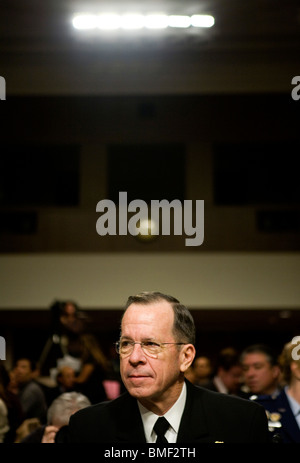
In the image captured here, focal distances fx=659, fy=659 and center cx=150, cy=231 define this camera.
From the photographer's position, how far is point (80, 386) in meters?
4.03

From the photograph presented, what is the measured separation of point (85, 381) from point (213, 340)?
24.0 ft

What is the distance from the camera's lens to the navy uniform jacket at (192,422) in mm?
1652

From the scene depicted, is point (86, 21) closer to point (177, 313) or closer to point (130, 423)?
point (177, 313)

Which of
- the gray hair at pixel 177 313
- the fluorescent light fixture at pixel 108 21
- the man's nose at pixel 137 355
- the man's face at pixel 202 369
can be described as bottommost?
the man's nose at pixel 137 355

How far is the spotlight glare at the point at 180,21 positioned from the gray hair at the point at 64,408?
4.58 m

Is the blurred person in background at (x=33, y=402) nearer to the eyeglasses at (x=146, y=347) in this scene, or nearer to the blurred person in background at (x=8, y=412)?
the blurred person in background at (x=8, y=412)

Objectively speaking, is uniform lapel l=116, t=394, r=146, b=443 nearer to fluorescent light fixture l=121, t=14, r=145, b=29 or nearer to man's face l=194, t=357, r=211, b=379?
man's face l=194, t=357, r=211, b=379

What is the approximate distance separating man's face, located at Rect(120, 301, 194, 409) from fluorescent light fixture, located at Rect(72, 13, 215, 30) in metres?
5.39

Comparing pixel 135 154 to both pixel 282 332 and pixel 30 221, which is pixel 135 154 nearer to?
pixel 30 221

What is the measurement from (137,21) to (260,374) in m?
4.13

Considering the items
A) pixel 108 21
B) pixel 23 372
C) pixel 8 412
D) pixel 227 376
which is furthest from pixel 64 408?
pixel 108 21

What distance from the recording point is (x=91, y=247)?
347 inches
